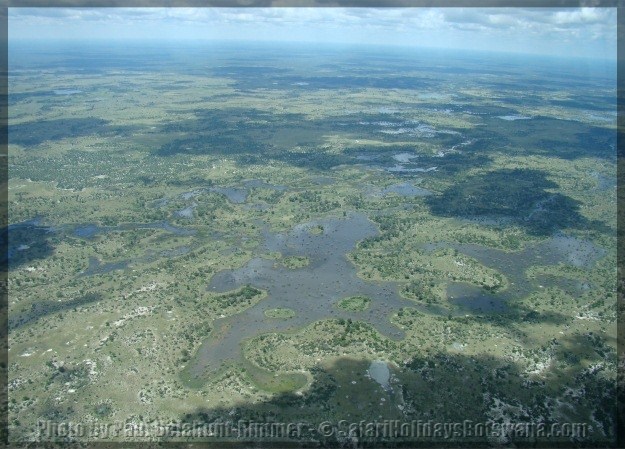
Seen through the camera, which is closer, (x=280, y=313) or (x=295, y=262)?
(x=280, y=313)

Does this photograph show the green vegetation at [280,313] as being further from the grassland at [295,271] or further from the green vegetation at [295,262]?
the green vegetation at [295,262]

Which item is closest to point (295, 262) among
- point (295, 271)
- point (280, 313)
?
point (295, 271)

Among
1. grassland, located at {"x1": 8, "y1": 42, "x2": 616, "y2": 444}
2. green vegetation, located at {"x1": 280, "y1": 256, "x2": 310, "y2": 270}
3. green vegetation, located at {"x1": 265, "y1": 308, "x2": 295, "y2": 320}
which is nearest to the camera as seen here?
grassland, located at {"x1": 8, "y1": 42, "x2": 616, "y2": 444}

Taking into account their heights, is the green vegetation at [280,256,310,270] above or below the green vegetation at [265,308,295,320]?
Answer: above

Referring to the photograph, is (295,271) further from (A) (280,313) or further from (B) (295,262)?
(A) (280,313)

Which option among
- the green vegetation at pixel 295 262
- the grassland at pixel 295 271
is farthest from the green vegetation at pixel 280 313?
the green vegetation at pixel 295 262

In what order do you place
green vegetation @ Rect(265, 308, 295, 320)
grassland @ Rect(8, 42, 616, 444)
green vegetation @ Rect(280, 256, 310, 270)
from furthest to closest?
green vegetation @ Rect(280, 256, 310, 270) → green vegetation @ Rect(265, 308, 295, 320) → grassland @ Rect(8, 42, 616, 444)

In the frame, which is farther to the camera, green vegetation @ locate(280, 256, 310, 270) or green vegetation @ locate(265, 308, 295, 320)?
green vegetation @ locate(280, 256, 310, 270)

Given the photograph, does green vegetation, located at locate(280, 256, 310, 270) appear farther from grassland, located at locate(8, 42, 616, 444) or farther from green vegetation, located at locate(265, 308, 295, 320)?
green vegetation, located at locate(265, 308, 295, 320)

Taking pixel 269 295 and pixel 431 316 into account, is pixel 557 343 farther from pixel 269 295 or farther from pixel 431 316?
pixel 269 295

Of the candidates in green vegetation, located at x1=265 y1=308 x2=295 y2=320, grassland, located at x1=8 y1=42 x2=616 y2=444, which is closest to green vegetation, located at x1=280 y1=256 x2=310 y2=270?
grassland, located at x1=8 y1=42 x2=616 y2=444

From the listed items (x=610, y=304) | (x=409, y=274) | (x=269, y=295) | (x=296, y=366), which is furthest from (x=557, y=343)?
(x=269, y=295)
